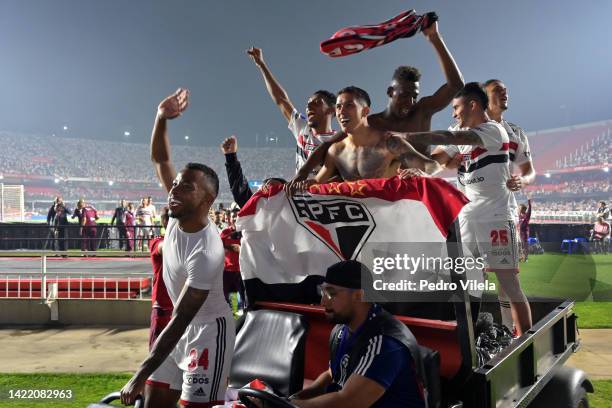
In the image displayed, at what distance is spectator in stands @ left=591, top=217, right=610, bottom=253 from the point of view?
18125 mm

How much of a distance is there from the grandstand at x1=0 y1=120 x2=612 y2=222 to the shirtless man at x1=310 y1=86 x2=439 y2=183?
4865 centimetres

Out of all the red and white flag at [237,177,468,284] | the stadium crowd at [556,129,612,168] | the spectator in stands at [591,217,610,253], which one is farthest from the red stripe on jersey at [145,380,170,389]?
the stadium crowd at [556,129,612,168]

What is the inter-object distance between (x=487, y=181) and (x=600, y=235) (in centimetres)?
1713

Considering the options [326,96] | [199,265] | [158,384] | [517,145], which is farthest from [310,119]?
[158,384]

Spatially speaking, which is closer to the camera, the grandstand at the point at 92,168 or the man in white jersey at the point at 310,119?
the man in white jersey at the point at 310,119

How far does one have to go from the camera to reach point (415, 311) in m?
2.90

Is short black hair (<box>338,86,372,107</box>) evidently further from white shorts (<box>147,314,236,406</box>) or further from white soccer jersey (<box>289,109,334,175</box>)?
white shorts (<box>147,314,236,406</box>)

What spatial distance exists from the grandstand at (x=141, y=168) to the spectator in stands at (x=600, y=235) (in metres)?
30.4

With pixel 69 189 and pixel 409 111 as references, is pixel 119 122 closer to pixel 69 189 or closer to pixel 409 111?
pixel 69 189

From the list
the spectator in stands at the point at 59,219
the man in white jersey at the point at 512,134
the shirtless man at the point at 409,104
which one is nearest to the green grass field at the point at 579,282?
the man in white jersey at the point at 512,134

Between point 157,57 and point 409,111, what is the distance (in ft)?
436

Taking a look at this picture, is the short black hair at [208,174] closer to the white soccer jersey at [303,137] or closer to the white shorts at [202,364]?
the white shorts at [202,364]

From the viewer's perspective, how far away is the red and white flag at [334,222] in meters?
2.43

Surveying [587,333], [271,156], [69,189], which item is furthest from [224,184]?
[587,333]
